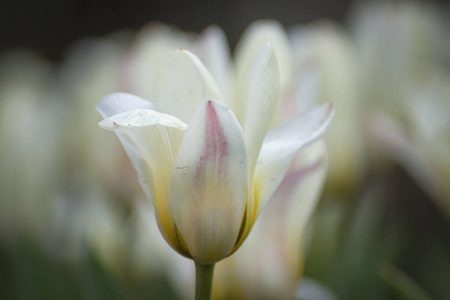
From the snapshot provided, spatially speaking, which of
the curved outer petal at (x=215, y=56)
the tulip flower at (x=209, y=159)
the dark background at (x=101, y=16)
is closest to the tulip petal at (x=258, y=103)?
the tulip flower at (x=209, y=159)

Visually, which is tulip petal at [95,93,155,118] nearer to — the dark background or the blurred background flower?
the blurred background flower

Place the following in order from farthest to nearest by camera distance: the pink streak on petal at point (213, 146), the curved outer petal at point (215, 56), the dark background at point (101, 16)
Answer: the dark background at point (101, 16) < the curved outer petal at point (215, 56) < the pink streak on petal at point (213, 146)

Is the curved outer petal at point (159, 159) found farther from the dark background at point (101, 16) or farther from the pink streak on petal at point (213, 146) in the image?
the dark background at point (101, 16)

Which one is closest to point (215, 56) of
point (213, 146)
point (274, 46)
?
point (274, 46)

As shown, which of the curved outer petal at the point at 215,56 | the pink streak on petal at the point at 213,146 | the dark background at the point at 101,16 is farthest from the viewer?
the dark background at the point at 101,16

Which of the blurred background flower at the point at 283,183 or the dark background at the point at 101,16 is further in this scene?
the dark background at the point at 101,16

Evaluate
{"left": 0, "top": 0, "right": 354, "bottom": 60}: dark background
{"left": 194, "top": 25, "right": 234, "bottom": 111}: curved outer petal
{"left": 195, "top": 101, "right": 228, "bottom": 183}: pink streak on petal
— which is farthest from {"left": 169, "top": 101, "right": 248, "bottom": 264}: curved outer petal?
{"left": 0, "top": 0, "right": 354, "bottom": 60}: dark background

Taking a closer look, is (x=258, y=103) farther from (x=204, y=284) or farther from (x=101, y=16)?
(x=101, y=16)

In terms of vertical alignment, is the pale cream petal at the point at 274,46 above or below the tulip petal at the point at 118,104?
above
